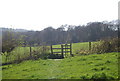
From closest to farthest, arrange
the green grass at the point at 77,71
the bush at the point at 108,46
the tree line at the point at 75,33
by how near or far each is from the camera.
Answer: the green grass at the point at 77,71
the bush at the point at 108,46
the tree line at the point at 75,33

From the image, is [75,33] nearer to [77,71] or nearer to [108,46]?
[108,46]

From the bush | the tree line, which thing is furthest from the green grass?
the tree line

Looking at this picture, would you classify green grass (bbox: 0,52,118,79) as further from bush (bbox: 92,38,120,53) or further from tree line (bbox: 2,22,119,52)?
tree line (bbox: 2,22,119,52)

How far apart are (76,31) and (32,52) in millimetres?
52719

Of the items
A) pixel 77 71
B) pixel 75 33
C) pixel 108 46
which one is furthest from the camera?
pixel 75 33

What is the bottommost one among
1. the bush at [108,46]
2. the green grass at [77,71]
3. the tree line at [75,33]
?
the green grass at [77,71]

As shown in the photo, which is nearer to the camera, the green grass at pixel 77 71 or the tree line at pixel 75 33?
the green grass at pixel 77 71

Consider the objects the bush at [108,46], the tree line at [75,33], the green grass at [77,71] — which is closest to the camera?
the green grass at [77,71]

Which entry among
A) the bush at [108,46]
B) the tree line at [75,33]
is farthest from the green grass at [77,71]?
the tree line at [75,33]

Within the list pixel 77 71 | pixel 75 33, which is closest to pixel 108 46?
pixel 77 71

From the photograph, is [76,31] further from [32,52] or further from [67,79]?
[67,79]

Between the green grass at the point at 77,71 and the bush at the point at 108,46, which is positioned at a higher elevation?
the bush at the point at 108,46

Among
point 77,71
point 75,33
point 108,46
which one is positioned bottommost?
point 77,71

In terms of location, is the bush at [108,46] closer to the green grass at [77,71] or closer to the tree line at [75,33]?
the green grass at [77,71]
